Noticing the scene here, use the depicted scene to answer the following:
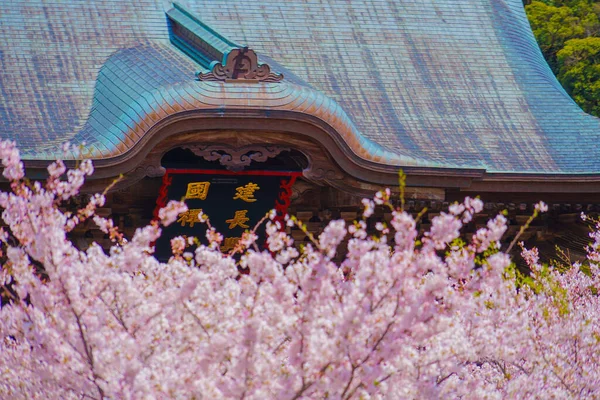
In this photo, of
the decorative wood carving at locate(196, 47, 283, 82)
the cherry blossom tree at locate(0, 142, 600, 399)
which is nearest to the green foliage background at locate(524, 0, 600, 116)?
the decorative wood carving at locate(196, 47, 283, 82)

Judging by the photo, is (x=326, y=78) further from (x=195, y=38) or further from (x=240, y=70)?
(x=240, y=70)

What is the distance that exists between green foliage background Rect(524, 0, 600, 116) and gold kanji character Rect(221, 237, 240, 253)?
18.7m

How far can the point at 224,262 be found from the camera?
7.33m

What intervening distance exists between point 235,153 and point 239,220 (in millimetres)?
865

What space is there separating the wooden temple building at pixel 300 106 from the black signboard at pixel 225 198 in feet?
0.06

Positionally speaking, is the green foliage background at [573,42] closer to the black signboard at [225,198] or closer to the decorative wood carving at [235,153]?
the black signboard at [225,198]

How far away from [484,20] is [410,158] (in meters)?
3.55

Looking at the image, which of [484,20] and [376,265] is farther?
[484,20]

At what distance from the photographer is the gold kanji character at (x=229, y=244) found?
1190 cm

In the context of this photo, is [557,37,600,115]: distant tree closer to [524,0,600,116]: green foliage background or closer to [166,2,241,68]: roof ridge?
[524,0,600,116]: green foliage background

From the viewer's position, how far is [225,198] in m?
11.7

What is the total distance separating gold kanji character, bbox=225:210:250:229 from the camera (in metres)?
11.8

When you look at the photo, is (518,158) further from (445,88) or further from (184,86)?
(184,86)

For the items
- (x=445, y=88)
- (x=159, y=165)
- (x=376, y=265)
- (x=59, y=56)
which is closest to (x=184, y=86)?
(x=159, y=165)
